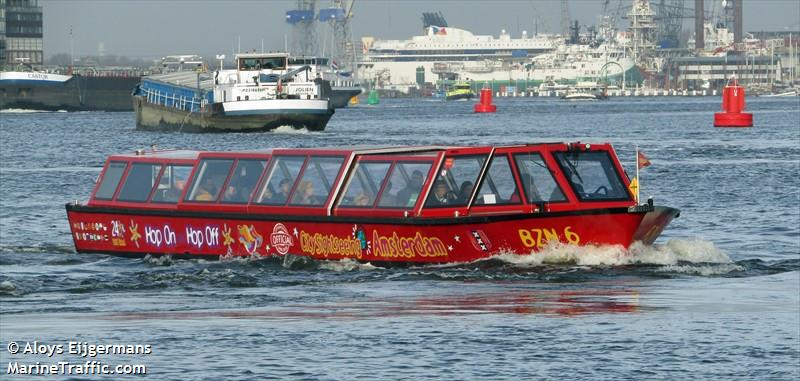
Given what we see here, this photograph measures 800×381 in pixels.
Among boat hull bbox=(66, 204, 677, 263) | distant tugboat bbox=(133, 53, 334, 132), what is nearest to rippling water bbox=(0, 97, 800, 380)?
boat hull bbox=(66, 204, 677, 263)

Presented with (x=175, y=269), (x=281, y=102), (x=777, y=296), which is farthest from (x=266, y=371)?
(x=281, y=102)

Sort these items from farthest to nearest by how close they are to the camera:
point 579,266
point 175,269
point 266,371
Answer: point 175,269 < point 579,266 < point 266,371

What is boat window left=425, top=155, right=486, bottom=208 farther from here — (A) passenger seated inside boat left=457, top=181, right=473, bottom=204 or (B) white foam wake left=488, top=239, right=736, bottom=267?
(B) white foam wake left=488, top=239, right=736, bottom=267

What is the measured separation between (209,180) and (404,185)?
163 inches

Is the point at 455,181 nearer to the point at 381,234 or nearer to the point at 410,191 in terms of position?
the point at 410,191

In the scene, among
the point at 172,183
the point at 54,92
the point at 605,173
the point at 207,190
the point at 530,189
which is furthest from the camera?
the point at 54,92

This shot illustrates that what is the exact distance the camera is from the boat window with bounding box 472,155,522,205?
85.4 ft

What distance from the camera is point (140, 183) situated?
30.3 m

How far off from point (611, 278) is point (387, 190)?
401 cm

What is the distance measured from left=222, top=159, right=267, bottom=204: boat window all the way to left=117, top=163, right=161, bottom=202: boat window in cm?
201

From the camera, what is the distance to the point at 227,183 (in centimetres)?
→ 2881

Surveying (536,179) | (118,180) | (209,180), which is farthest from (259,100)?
(536,179)

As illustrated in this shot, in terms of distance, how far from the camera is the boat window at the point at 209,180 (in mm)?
29031

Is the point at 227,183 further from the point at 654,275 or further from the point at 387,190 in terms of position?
the point at 654,275
